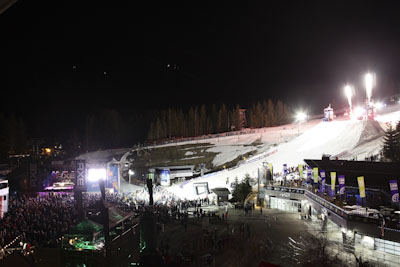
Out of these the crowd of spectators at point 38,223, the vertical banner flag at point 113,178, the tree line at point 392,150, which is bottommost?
the crowd of spectators at point 38,223

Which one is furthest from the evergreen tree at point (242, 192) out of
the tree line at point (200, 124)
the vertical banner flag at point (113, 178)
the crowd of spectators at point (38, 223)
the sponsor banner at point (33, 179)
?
the tree line at point (200, 124)

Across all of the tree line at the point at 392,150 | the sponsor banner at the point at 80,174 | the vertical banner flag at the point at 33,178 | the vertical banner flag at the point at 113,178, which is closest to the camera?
the sponsor banner at the point at 80,174

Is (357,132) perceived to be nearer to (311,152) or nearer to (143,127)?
(311,152)

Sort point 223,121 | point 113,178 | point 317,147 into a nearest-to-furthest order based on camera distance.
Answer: point 113,178, point 317,147, point 223,121

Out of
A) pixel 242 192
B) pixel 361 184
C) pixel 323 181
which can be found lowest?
pixel 242 192

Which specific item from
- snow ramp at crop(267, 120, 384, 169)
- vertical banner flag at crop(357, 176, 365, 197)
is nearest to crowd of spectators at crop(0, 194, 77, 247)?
vertical banner flag at crop(357, 176, 365, 197)

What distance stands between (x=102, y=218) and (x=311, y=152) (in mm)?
30757

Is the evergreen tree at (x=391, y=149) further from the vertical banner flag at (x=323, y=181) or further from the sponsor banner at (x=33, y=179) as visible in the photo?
the sponsor banner at (x=33, y=179)

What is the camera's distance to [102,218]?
10.4 m

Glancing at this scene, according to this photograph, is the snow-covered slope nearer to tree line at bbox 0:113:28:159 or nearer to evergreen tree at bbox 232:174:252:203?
evergreen tree at bbox 232:174:252:203

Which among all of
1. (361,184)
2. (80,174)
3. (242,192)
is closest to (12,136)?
(80,174)

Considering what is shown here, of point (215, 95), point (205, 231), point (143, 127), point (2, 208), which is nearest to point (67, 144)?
point (143, 127)

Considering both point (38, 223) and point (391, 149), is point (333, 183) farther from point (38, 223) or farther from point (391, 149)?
point (38, 223)

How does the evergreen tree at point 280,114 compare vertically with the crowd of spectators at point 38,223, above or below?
above
